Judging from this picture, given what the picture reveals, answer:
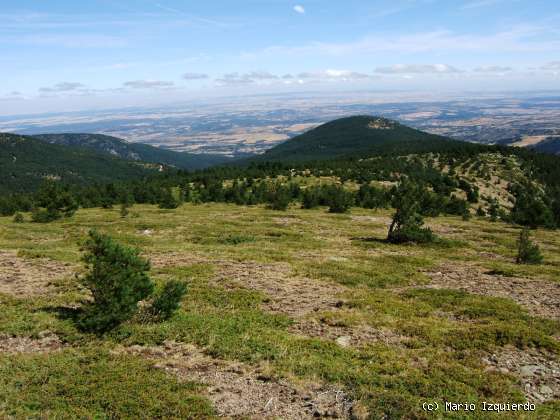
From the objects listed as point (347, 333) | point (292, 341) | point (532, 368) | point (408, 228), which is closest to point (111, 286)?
point (292, 341)

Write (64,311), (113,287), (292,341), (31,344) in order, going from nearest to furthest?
(31,344)
(292,341)
(113,287)
(64,311)

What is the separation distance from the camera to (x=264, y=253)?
90.0 feet

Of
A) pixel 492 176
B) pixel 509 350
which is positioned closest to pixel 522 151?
pixel 492 176

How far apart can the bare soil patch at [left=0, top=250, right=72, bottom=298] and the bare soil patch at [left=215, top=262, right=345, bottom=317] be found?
8402 mm

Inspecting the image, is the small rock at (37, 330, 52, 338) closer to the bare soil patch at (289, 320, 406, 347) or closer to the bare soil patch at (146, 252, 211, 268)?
the bare soil patch at (289, 320, 406, 347)

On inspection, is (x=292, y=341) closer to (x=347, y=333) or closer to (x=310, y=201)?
(x=347, y=333)

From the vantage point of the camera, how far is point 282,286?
19766 millimetres

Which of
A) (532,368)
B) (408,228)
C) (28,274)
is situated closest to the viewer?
(532,368)

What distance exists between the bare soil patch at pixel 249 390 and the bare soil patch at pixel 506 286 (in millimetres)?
11517

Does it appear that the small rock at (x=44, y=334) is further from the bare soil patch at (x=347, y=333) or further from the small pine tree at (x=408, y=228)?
the small pine tree at (x=408, y=228)

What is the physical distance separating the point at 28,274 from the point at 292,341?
15790mm

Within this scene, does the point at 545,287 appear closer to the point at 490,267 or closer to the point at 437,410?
the point at 490,267

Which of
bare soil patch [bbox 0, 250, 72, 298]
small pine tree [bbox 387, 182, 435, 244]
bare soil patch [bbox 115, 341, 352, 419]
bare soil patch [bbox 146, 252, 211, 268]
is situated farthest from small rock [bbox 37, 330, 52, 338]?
small pine tree [bbox 387, 182, 435, 244]

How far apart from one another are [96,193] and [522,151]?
126468 mm
